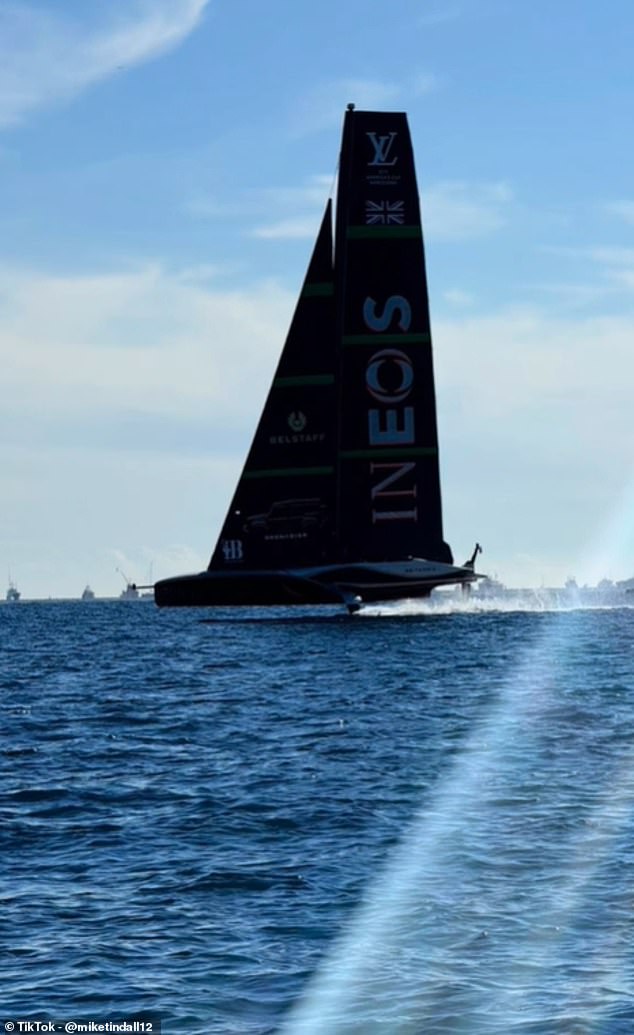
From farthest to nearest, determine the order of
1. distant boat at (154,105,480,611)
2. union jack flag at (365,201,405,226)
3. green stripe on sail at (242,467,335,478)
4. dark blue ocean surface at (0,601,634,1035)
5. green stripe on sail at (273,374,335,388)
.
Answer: green stripe on sail at (242,467,335,478) < green stripe on sail at (273,374,335,388) < distant boat at (154,105,480,611) < union jack flag at (365,201,405,226) < dark blue ocean surface at (0,601,634,1035)

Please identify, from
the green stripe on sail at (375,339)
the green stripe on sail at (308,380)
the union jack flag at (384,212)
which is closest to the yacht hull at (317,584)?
the green stripe on sail at (308,380)

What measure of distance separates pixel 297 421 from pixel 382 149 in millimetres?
12787

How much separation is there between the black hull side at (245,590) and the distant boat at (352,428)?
6 centimetres

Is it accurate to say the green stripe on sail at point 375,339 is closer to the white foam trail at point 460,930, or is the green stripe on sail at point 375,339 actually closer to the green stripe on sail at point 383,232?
the green stripe on sail at point 383,232

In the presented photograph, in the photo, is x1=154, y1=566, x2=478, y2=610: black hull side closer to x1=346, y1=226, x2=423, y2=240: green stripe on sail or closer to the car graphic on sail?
the car graphic on sail

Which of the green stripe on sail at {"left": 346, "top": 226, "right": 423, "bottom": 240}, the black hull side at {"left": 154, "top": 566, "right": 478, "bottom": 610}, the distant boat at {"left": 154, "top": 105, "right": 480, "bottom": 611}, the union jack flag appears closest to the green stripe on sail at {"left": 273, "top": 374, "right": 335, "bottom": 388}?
the distant boat at {"left": 154, "top": 105, "right": 480, "bottom": 611}

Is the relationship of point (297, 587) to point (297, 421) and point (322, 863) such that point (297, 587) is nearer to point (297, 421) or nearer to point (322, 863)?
point (297, 421)

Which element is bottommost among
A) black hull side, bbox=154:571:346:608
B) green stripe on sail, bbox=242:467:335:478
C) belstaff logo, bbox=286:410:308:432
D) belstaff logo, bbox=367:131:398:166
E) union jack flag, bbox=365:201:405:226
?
black hull side, bbox=154:571:346:608

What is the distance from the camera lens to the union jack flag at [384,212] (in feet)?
258

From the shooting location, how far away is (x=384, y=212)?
78.7 meters

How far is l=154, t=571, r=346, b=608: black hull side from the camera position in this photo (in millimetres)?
78250

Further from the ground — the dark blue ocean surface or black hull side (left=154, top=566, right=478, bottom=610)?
black hull side (left=154, top=566, right=478, bottom=610)

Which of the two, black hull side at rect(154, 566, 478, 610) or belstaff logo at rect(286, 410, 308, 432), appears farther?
belstaff logo at rect(286, 410, 308, 432)

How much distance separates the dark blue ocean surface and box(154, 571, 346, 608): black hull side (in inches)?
1360
